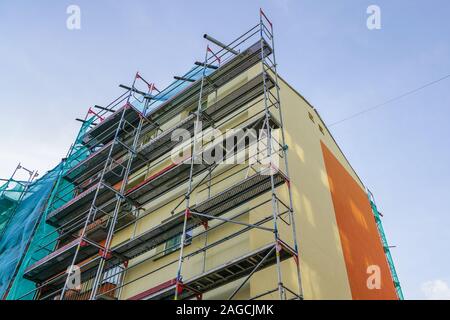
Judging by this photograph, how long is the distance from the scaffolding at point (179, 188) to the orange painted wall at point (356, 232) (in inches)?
128

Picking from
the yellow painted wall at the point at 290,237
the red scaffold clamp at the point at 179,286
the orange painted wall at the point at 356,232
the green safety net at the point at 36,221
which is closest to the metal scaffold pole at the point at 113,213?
the yellow painted wall at the point at 290,237

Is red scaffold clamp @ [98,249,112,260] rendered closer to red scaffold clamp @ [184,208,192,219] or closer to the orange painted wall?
red scaffold clamp @ [184,208,192,219]

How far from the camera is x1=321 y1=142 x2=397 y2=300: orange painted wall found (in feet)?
41.3

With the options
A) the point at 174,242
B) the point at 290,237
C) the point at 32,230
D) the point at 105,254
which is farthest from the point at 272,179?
the point at 32,230

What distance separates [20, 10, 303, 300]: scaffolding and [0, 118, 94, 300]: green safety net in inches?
6.2

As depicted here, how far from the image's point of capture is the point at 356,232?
14461 mm

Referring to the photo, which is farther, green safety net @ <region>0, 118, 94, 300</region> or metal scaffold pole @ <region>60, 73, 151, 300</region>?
green safety net @ <region>0, 118, 94, 300</region>

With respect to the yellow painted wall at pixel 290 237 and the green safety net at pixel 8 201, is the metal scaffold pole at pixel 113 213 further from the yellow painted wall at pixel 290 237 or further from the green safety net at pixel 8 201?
the green safety net at pixel 8 201

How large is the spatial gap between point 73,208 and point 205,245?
615 cm

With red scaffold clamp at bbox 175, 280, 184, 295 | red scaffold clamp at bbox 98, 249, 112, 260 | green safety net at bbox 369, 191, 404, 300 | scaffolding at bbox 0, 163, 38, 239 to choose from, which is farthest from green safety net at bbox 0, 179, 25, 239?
green safety net at bbox 369, 191, 404, 300

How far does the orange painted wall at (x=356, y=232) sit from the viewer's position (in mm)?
12594

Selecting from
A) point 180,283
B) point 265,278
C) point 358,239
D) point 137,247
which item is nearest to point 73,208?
point 137,247

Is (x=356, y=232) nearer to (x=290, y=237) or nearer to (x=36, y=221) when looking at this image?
(x=290, y=237)

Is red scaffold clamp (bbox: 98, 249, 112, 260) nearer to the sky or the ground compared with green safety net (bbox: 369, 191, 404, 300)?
nearer to the ground
